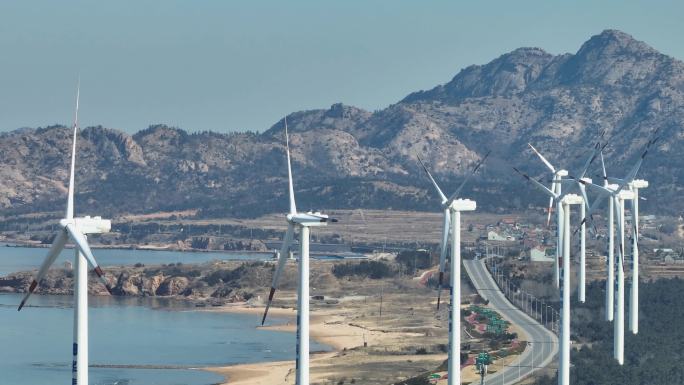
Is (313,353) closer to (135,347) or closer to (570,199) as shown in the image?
(135,347)

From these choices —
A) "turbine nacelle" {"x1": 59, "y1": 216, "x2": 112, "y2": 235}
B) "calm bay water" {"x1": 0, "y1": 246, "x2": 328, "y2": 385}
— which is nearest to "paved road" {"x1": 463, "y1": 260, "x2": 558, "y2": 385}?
"calm bay water" {"x1": 0, "y1": 246, "x2": 328, "y2": 385}

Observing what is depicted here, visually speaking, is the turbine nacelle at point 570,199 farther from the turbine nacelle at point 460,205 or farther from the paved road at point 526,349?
the turbine nacelle at point 460,205

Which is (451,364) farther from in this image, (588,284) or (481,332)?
(588,284)

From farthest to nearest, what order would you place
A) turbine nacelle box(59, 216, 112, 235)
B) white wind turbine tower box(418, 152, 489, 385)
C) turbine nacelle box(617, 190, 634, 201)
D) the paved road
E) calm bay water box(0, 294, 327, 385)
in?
1. calm bay water box(0, 294, 327, 385)
2. turbine nacelle box(617, 190, 634, 201)
3. the paved road
4. white wind turbine tower box(418, 152, 489, 385)
5. turbine nacelle box(59, 216, 112, 235)

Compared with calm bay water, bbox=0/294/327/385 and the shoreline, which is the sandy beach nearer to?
the shoreline

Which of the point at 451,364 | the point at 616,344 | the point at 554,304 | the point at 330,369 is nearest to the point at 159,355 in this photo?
the point at 330,369

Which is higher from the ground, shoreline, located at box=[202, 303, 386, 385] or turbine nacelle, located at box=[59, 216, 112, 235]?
turbine nacelle, located at box=[59, 216, 112, 235]

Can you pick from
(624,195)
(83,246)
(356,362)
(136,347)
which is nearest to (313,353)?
(356,362)

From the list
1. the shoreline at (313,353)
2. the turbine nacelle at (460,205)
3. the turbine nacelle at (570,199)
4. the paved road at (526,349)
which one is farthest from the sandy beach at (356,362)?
the turbine nacelle at (460,205)

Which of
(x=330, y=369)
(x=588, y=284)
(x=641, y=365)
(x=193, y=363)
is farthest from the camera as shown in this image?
(x=588, y=284)
